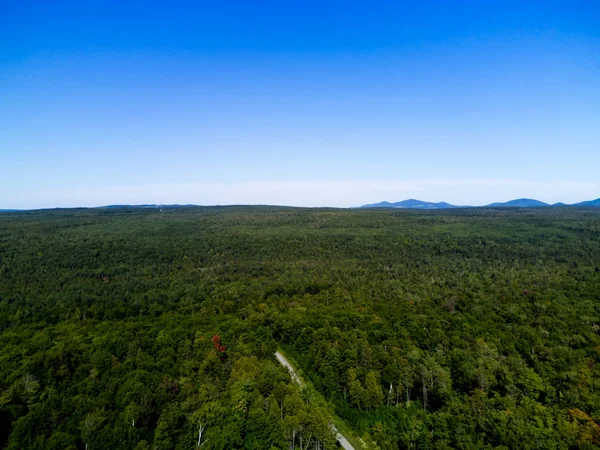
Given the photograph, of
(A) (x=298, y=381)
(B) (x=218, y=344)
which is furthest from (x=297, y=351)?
(B) (x=218, y=344)

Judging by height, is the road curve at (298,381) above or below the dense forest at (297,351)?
below

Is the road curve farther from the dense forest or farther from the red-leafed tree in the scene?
the red-leafed tree

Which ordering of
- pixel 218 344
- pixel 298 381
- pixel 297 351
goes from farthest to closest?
1. pixel 297 351
2. pixel 218 344
3. pixel 298 381

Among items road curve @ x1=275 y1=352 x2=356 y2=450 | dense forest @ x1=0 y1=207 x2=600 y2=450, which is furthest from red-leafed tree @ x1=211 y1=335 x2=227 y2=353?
road curve @ x1=275 y1=352 x2=356 y2=450

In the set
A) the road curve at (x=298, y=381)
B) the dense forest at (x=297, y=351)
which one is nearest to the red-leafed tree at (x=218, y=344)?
the dense forest at (x=297, y=351)

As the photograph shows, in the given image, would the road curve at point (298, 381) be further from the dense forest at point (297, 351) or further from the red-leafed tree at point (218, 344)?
the red-leafed tree at point (218, 344)

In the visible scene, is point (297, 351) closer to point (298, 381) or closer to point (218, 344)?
point (298, 381)

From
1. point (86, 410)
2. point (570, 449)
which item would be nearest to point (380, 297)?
point (570, 449)

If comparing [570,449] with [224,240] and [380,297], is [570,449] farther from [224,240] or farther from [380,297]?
[224,240]
